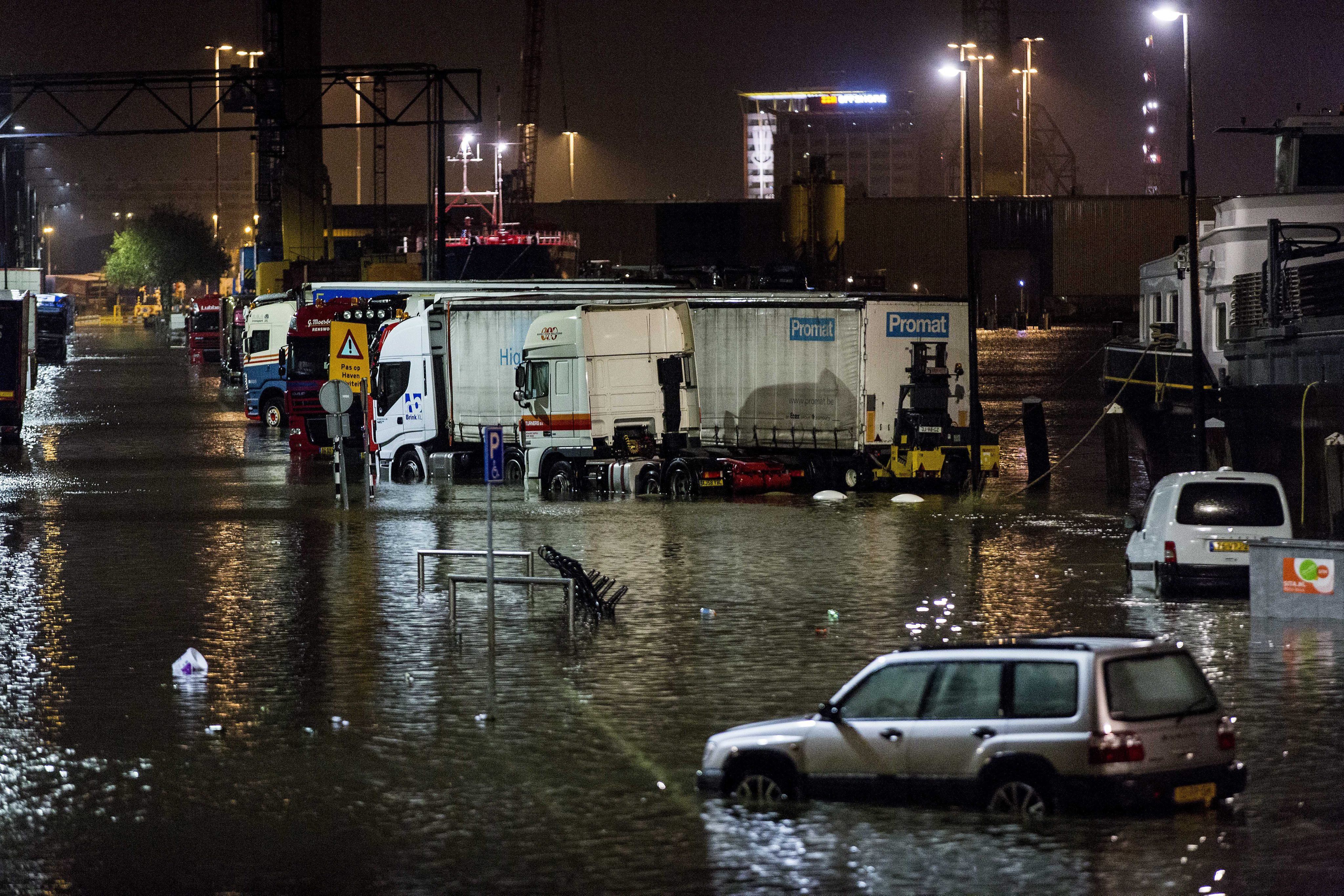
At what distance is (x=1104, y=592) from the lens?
19.1 metres

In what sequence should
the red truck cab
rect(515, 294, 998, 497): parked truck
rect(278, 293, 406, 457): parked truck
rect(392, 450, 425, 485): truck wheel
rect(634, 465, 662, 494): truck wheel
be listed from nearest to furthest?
rect(634, 465, 662, 494): truck wheel, rect(515, 294, 998, 497): parked truck, rect(392, 450, 425, 485): truck wheel, rect(278, 293, 406, 457): parked truck, the red truck cab

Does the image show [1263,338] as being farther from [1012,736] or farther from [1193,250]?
[1012,736]

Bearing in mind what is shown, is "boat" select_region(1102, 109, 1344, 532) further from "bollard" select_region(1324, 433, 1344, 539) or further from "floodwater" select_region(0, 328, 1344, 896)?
"floodwater" select_region(0, 328, 1344, 896)

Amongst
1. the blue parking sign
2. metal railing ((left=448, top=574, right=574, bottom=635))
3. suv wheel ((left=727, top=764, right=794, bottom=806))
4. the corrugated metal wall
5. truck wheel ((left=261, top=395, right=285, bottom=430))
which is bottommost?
suv wheel ((left=727, top=764, right=794, bottom=806))

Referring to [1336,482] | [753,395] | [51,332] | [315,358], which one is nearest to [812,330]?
[753,395]

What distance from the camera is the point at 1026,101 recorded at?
520 feet

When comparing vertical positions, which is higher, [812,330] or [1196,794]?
[812,330]

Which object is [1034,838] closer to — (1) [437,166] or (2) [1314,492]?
(2) [1314,492]

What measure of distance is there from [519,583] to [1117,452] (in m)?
17.5

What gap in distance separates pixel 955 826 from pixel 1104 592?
9.98 metres

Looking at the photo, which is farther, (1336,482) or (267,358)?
(267,358)

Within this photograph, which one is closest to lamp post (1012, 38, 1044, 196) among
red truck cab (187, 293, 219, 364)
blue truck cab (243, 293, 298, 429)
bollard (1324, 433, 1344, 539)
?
red truck cab (187, 293, 219, 364)

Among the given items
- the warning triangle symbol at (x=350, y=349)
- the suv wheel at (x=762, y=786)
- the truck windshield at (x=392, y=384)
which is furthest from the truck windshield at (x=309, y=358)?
the suv wheel at (x=762, y=786)

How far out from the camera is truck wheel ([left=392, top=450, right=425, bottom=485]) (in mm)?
36062
